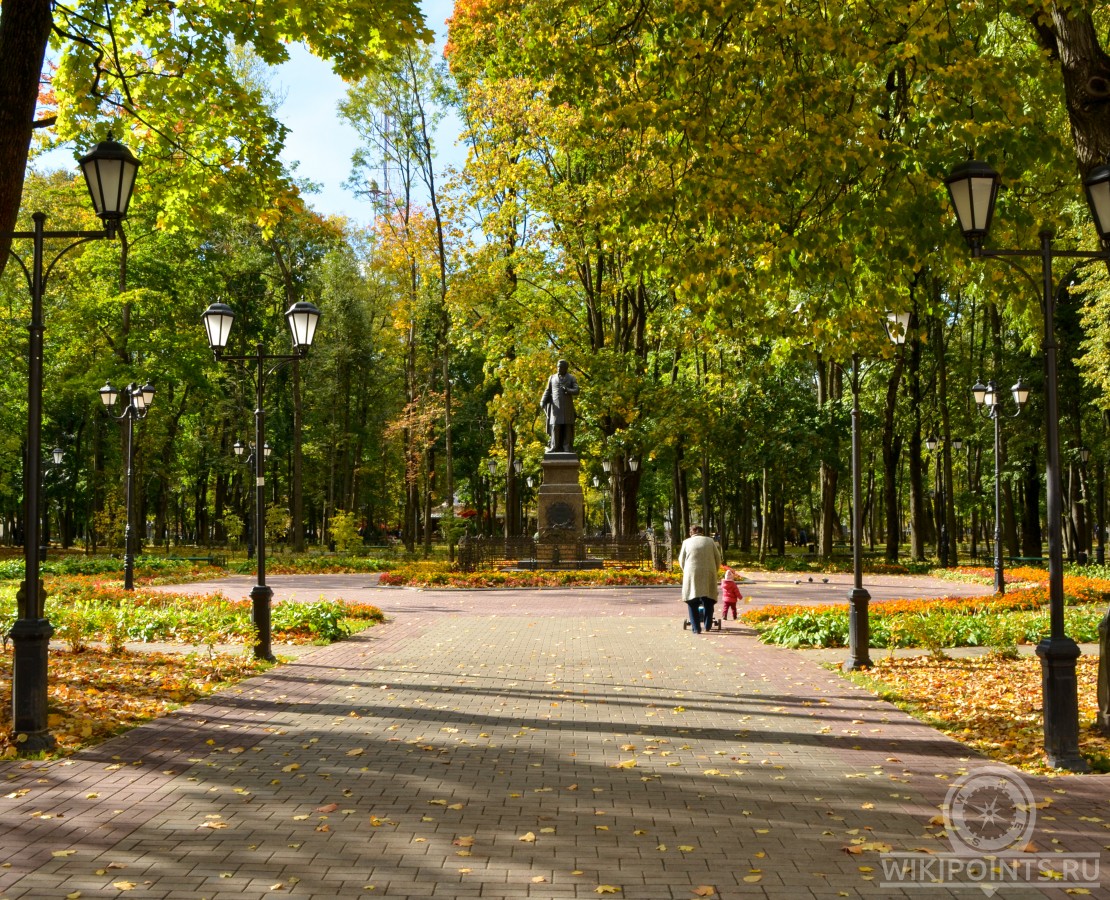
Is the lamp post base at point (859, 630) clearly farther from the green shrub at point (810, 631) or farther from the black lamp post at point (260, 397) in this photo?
the black lamp post at point (260, 397)

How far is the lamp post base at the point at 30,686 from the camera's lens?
23.9ft

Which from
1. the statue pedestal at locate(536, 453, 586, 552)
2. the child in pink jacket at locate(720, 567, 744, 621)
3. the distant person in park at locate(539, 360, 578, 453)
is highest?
the distant person in park at locate(539, 360, 578, 453)

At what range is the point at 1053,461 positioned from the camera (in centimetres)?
729

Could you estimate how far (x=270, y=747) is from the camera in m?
7.50

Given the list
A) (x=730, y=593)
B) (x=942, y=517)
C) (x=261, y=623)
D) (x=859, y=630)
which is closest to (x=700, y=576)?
(x=730, y=593)

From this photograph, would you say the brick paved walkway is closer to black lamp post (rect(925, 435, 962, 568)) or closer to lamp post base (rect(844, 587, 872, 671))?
lamp post base (rect(844, 587, 872, 671))

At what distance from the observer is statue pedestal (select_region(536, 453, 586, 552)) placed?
27.4m

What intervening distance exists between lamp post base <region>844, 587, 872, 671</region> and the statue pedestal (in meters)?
16.1

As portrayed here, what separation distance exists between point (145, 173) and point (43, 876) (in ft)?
35.8

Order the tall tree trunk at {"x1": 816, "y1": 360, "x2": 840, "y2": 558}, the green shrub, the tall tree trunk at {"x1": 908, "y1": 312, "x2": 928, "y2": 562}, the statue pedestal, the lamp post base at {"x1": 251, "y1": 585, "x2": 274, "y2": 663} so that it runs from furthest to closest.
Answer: the tall tree trunk at {"x1": 908, "y1": 312, "x2": 928, "y2": 562} < the tall tree trunk at {"x1": 816, "y1": 360, "x2": 840, "y2": 558} < the statue pedestal < the green shrub < the lamp post base at {"x1": 251, "y1": 585, "x2": 274, "y2": 663}

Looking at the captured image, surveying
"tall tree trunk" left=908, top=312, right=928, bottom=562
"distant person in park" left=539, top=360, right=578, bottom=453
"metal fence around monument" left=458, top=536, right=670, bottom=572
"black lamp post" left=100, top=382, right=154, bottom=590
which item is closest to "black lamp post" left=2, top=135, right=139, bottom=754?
"black lamp post" left=100, top=382, right=154, bottom=590

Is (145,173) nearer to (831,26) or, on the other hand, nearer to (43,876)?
(831,26)

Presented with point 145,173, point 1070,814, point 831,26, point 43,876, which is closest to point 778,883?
point 1070,814

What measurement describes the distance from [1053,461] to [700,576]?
7.87 meters
